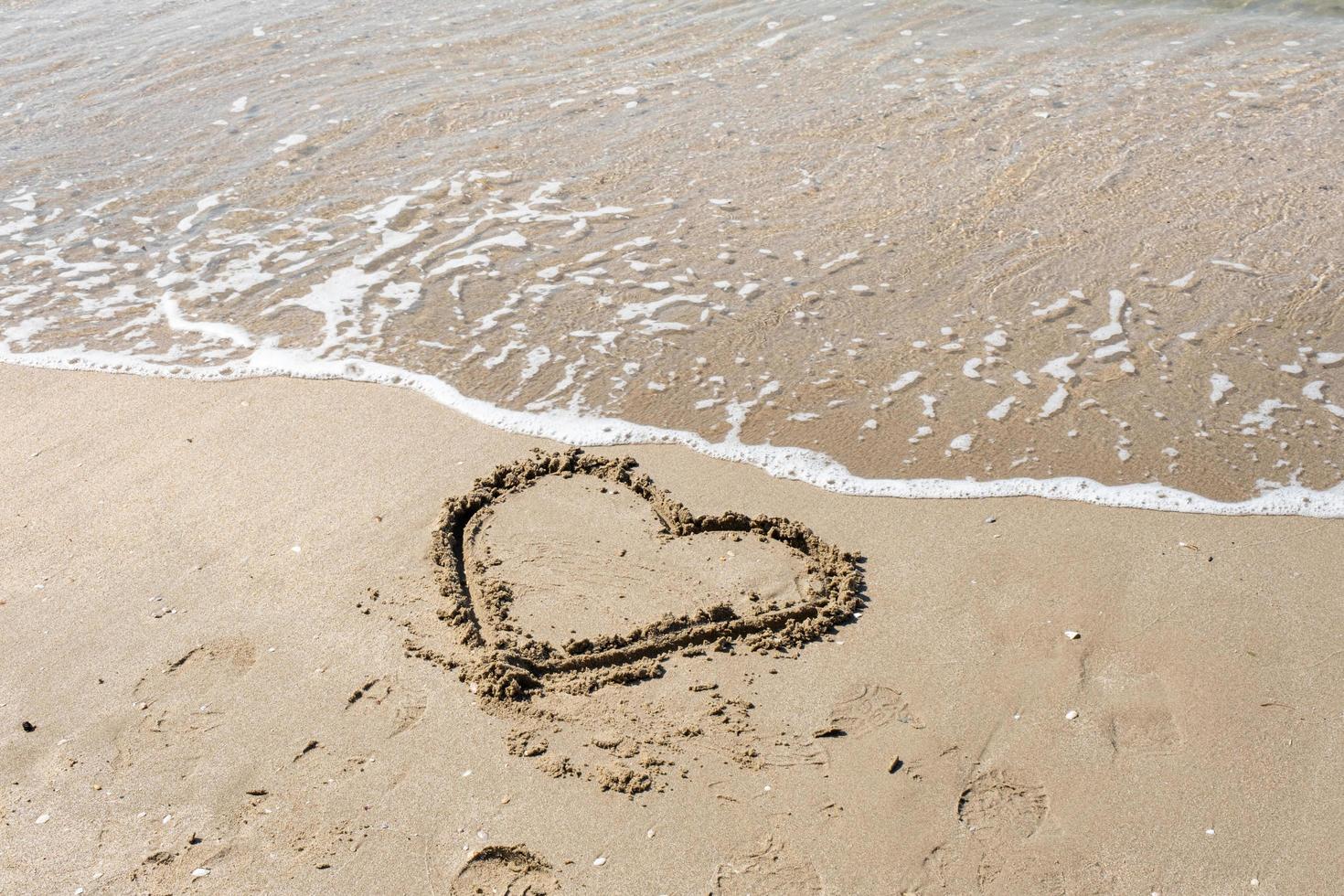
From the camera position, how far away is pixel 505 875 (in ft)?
8.23

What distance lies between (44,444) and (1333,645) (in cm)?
455

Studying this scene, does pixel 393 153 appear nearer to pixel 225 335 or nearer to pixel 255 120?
pixel 255 120

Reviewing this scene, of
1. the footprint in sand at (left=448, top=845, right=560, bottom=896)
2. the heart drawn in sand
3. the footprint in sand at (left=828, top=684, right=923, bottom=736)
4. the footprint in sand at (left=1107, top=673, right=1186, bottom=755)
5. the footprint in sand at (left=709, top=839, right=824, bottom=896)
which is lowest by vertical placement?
the footprint in sand at (left=1107, top=673, right=1186, bottom=755)

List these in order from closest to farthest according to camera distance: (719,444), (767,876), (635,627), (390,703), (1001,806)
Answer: (767,876), (1001,806), (390,703), (635,627), (719,444)

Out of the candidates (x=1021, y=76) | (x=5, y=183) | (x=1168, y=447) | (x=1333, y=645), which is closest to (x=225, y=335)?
(x=5, y=183)

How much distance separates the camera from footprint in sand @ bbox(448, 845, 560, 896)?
8.09 feet

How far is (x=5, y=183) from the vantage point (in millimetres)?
6840

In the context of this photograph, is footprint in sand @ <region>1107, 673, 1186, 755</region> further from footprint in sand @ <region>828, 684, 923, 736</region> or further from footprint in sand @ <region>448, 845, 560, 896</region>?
footprint in sand @ <region>448, 845, 560, 896</region>

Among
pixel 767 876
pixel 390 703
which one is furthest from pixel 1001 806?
pixel 390 703

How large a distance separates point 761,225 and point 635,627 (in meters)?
3.16

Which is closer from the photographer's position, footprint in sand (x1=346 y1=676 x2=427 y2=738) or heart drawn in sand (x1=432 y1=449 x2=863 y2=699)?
footprint in sand (x1=346 y1=676 x2=427 y2=738)

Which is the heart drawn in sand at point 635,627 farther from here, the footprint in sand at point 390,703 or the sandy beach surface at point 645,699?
the footprint in sand at point 390,703

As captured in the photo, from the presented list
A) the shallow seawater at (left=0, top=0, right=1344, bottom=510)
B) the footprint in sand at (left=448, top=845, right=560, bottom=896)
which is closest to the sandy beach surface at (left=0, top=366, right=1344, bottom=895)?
the footprint in sand at (left=448, top=845, right=560, bottom=896)

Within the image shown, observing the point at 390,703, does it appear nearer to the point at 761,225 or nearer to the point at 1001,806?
the point at 1001,806
